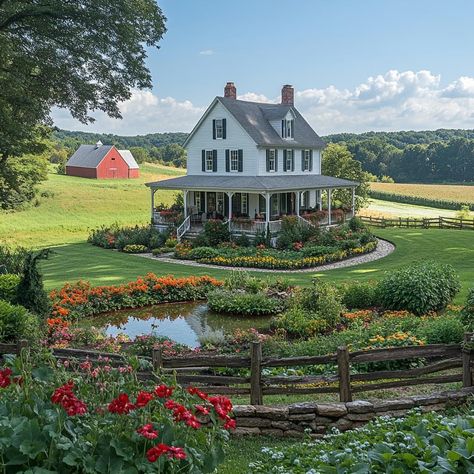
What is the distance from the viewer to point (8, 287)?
16812 millimetres

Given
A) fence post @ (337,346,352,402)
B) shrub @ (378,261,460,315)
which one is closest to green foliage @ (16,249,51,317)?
fence post @ (337,346,352,402)

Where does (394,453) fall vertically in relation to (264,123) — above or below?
below

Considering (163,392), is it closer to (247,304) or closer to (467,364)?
(467,364)

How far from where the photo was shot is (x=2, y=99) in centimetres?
2147

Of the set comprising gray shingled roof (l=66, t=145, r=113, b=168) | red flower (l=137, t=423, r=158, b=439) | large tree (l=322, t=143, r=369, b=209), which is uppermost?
gray shingled roof (l=66, t=145, r=113, b=168)

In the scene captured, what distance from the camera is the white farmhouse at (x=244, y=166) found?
37.8 m

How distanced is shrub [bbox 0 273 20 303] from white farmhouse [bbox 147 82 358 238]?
1936 cm

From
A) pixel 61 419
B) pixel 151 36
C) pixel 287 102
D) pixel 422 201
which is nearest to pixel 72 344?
pixel 61 419

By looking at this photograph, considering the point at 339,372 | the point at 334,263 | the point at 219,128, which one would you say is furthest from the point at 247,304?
the point at 219,128

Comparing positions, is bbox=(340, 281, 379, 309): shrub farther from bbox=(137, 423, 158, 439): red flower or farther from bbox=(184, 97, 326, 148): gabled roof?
bbox=(184, 97, 326, 148): gabled roof

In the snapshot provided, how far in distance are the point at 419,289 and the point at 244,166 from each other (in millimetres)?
23138

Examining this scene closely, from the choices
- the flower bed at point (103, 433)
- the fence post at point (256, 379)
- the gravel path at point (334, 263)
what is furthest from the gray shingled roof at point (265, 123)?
the flower bed at point (103, 433)

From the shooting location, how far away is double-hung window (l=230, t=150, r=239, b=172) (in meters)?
39.3

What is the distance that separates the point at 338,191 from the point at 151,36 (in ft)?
121
